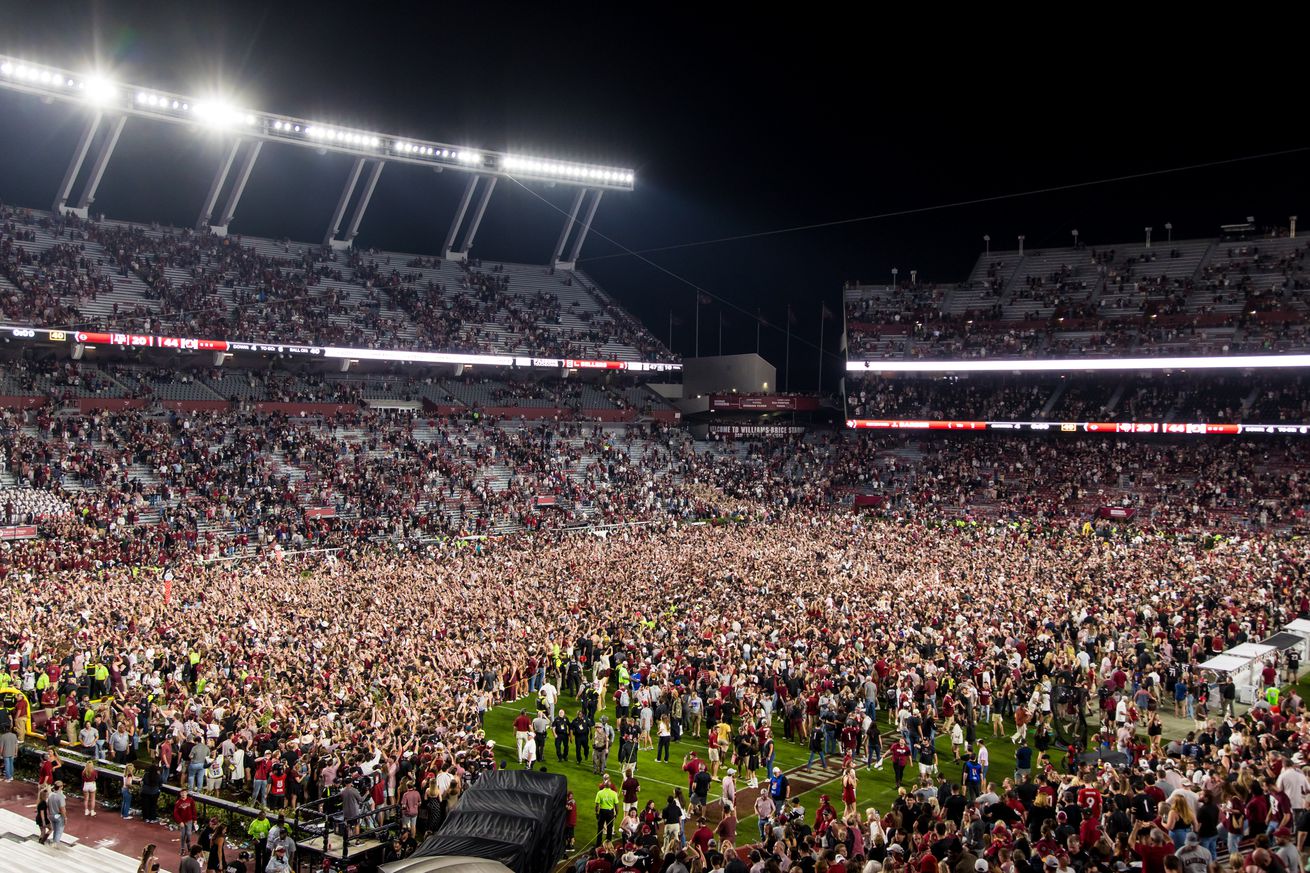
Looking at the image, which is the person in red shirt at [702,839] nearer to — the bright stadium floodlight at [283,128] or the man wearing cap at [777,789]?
the man wearing cap at [777,789]

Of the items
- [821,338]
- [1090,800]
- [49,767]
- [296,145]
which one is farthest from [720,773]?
[821,338]

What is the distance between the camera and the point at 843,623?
24391mm

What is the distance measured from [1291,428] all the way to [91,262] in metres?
54.5

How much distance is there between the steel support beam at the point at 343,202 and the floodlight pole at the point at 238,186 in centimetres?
484

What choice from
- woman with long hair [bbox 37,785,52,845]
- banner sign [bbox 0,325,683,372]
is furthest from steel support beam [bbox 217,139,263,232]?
woman with long hair [bbox 37,785,52,845]

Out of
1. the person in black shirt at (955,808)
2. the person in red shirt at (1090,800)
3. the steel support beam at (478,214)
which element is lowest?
the person in black shirt at (955,808)

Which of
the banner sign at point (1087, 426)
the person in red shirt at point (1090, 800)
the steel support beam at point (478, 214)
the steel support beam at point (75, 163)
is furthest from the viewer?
the steel support beam at point (478, 214)

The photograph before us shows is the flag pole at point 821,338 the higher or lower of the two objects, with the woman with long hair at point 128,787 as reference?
higher

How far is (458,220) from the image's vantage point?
6297 cm

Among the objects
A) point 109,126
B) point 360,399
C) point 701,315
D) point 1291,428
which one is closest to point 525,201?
point 701,315

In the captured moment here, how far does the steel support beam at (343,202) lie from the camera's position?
5638cm

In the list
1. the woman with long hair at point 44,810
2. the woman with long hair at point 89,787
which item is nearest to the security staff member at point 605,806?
the woman with long hair at point 44,810

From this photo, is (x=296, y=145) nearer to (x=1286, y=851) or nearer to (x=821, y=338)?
(x=821, y=338)

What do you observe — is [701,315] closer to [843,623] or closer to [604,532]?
[604,532]
